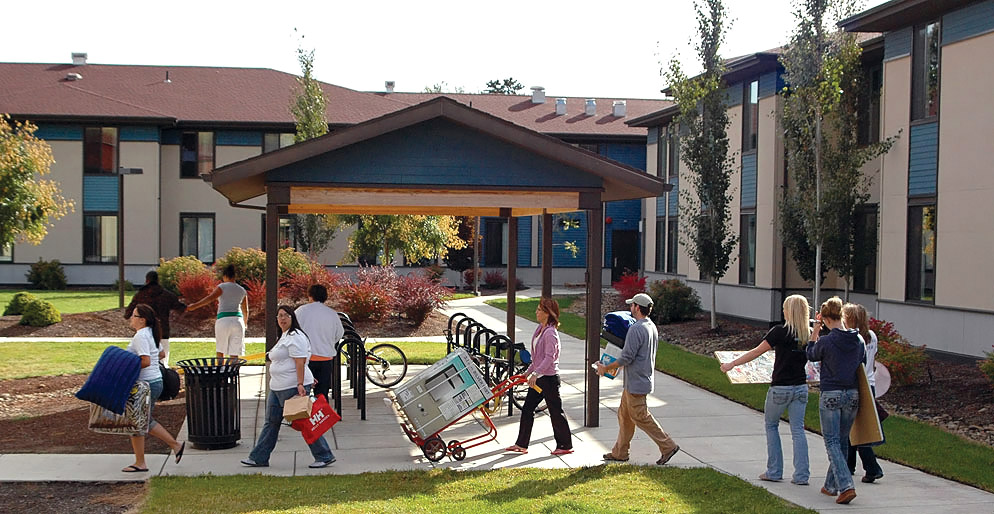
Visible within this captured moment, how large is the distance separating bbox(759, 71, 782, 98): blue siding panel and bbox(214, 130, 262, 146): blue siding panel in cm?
2071

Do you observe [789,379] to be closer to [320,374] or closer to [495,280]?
[320,374]

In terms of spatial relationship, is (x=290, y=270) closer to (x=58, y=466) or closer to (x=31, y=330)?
(x=31, y=330)

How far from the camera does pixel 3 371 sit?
15484 millimetres

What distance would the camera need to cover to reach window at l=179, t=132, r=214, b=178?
1459 inches

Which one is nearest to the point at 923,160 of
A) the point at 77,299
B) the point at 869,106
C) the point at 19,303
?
the point at 869,106

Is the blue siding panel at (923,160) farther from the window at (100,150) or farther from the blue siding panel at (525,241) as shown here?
the window at (100,150)

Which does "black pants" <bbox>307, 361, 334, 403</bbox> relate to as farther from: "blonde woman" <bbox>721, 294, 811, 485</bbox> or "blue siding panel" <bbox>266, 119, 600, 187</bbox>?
"blonde woman" <bbox>721, 294, 811, 485</bbox>

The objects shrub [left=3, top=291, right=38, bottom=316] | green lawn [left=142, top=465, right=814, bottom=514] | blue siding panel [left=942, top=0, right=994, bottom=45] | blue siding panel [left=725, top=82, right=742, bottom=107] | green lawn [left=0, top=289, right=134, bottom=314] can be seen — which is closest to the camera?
green lawn [left=142, top=465, right=814, bottom=514]

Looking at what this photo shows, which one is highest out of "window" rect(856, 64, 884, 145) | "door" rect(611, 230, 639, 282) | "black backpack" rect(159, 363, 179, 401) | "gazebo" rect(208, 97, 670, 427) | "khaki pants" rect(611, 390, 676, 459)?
"window" rect(856, 64, 884, 145)

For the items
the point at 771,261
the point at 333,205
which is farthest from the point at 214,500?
the point at 771,261

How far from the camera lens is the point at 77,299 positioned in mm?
30172

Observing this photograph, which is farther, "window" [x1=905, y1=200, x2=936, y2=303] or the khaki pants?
"window" [x1=905, y1=200, x2=936, y2=303]

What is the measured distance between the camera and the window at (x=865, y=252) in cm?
1973

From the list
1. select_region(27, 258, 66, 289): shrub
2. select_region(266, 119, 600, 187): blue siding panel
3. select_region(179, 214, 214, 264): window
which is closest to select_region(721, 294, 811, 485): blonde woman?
select_region(266, 119, 600, 187): blue siding panel
